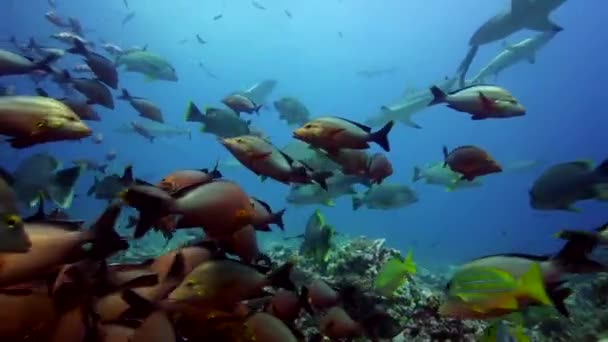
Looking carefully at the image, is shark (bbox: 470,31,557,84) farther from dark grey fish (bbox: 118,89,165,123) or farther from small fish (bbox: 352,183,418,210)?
dark grey fish (bbox: 118,89,165,123)

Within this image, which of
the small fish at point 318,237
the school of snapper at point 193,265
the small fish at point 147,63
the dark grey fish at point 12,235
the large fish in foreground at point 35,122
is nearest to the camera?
the dark grey fish at point 12,235

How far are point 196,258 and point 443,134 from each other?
149845 mm

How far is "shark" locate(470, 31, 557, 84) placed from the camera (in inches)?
706

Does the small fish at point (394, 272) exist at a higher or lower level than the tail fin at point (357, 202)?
higher

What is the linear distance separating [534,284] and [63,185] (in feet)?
15.6

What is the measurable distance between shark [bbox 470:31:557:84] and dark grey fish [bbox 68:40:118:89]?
14.4 meters

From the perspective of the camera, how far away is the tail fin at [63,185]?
5258 mm

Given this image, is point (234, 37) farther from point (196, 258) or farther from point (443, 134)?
point (196, 258)

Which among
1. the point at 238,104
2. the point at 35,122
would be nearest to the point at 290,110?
the point at 238,104

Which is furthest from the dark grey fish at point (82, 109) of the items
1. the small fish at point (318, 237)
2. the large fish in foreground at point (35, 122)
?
the small fish at point (318, 237)

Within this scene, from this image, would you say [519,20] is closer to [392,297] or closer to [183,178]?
[392,297]

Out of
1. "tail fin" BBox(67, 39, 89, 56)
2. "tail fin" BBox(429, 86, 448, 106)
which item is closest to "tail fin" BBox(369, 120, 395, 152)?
"tail fin" BBox(429, 86, 448, 106)

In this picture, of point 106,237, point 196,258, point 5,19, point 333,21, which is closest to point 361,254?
point 196,258

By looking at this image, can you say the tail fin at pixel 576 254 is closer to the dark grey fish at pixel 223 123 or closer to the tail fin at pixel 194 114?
the dark grey fish at pixel 223 123
